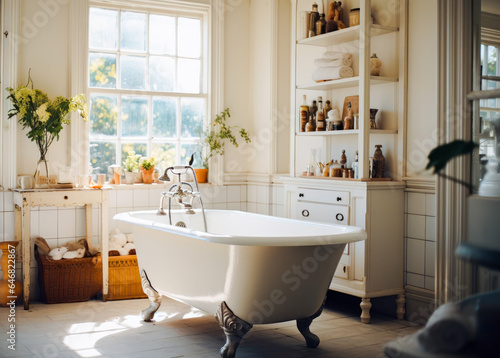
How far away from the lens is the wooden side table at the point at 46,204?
14.3 feet

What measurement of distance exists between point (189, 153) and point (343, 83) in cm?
174

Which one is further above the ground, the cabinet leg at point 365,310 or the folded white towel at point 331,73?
the folded white towel at point 331,73

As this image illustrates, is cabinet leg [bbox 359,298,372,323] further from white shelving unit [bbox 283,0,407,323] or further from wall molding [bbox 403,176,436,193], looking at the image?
wall molding [bbox 403,176,436,193]

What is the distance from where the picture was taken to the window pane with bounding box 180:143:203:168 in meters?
5.53

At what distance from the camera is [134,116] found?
5312mm

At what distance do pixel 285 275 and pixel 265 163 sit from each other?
2.48 m

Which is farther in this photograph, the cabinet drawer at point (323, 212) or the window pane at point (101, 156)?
the window pane at point (101, 156)

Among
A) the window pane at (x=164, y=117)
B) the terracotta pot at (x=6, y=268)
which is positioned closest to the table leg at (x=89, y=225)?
the terracotta pot at (x=6, y=268)

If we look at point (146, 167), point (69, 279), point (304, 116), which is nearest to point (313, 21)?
point (304, 116)

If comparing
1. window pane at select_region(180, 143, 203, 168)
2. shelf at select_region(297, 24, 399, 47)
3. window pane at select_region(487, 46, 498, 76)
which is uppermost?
shelf at select_region(297, 24, 399, 47)

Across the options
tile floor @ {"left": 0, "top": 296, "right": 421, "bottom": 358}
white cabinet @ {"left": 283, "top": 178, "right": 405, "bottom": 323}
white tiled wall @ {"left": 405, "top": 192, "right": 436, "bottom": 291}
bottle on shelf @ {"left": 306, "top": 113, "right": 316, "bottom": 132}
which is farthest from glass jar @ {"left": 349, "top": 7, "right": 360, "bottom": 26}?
Result: tile floor @ {"left": 0, "top": 296, "right": 421, "bottom": 358}

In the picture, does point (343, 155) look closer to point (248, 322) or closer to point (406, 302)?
point (406, 302)

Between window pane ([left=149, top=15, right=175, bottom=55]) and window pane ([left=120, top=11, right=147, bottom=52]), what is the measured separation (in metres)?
0.07

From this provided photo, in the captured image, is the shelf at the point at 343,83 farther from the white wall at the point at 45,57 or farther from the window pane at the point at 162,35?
the white wall at the point at 45,57
